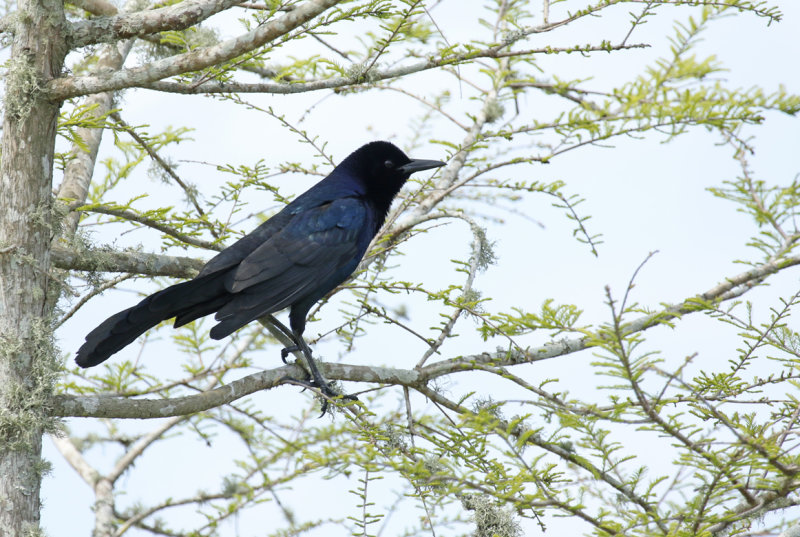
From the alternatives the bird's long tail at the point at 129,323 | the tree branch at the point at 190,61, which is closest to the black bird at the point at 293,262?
the bird's long tail at the point at 129,323

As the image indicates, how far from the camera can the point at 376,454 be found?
3344 mm

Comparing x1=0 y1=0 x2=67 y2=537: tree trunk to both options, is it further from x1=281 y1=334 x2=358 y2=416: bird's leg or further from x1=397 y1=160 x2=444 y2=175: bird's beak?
x1=397 y1=160 x2=444 y2=175: bird's beak

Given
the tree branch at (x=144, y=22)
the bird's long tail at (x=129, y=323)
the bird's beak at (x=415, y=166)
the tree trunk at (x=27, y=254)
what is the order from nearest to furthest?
the tree trunk at (x=27, y=254)
the tree branch at (x=144, y=22)
the bird's long tail at (x=129, y=323)
the bird's beak at (x=415, y=166)

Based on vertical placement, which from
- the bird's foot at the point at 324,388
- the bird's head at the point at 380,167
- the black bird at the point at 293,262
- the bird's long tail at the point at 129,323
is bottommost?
the bird's foot at the point at 324,388

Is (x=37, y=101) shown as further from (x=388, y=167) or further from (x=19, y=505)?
(x=388, y=167)

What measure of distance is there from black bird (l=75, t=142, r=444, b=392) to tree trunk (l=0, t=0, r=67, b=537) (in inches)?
16.0

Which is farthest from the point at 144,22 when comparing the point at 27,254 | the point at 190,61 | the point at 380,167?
the point at 380,167

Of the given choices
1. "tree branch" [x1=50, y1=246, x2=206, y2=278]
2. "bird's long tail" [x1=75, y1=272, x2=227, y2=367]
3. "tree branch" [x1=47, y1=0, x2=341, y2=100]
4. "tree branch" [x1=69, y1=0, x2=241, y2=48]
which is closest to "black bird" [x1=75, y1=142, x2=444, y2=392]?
"bird's long tail" [x1=75, y1=272, x2=227, y2=367]

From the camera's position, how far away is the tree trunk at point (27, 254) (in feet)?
11.0

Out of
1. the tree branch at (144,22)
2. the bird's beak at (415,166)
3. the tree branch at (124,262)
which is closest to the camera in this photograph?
the tree branch at (144,22)

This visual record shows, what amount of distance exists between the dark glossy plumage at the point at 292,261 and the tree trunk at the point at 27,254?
422 millimetres

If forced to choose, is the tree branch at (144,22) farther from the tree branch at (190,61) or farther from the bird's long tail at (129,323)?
the bird's long tail at (129,323)

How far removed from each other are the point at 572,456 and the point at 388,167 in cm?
277

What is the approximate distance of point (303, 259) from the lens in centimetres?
443
